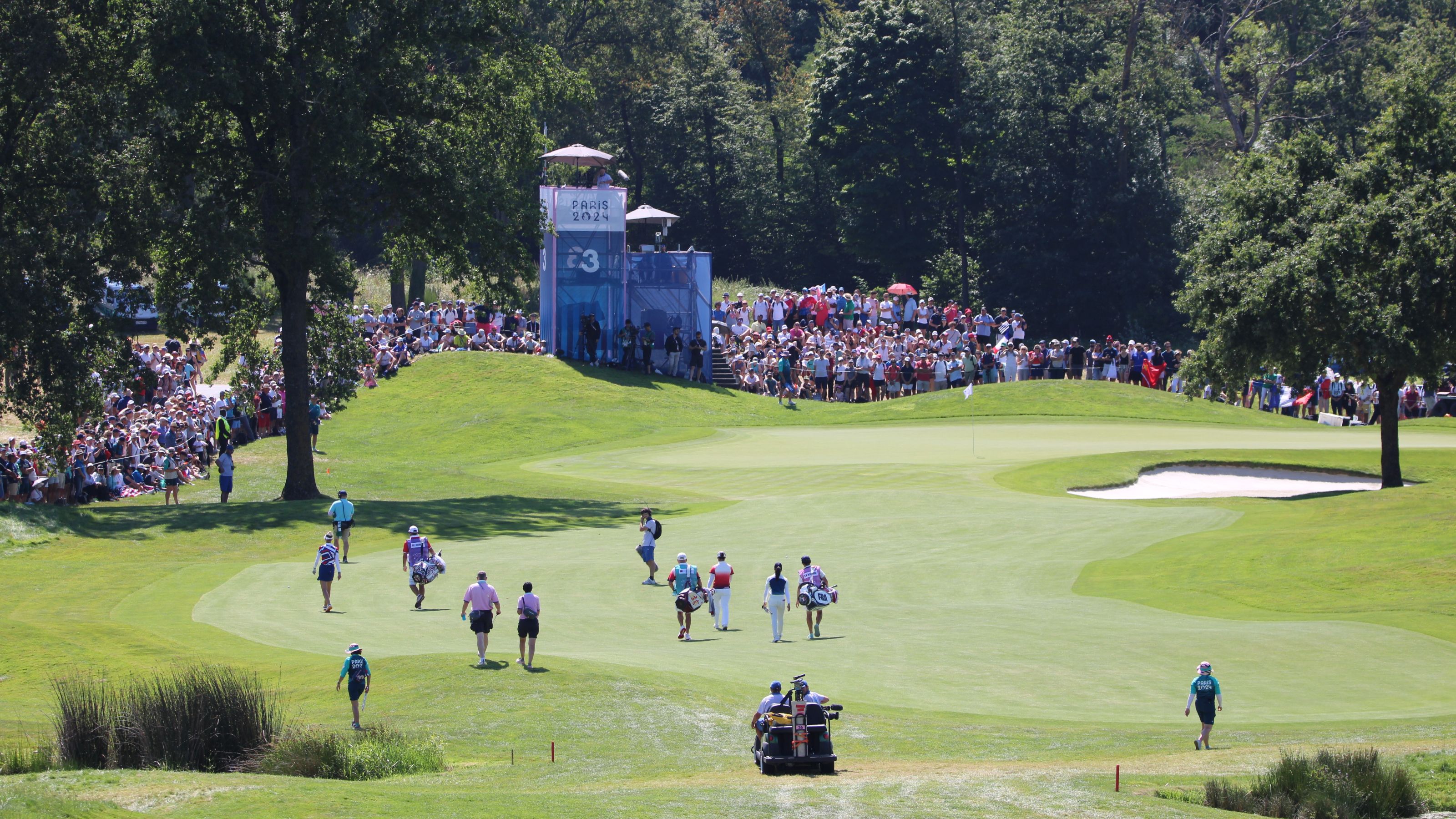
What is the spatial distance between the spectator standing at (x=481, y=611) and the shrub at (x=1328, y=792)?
1187 centimetres

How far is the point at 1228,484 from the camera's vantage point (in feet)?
148

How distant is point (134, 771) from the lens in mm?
16000

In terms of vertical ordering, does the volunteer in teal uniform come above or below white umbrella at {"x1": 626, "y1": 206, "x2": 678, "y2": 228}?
below

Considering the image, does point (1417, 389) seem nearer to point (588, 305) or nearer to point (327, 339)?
point (588, 305)

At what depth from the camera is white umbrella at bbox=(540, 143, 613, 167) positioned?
66125 mm

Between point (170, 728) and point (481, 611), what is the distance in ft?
22.5

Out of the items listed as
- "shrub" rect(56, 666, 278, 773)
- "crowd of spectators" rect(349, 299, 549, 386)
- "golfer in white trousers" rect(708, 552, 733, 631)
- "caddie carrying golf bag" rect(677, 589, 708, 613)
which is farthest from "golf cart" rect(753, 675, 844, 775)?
"crowd of spectators" rect(349, 299, 549, 386)

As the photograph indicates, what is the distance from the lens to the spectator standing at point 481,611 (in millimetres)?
23750

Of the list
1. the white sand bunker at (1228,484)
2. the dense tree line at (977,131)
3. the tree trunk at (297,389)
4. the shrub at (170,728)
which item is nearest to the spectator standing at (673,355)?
the dense tree line at (977,131)

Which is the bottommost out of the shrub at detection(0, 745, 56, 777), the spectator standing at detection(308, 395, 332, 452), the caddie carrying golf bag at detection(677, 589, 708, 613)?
the shrub at detection(0, 745, 56, 777)

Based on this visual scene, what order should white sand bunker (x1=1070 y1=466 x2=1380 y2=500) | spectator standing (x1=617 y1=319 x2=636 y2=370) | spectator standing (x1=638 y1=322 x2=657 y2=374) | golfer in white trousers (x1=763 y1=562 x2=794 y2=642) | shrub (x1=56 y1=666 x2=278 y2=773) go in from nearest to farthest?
shrub (x1=56 y1=666 x2=278 y2=773)
golfer in white trousers (x1=763 y1=562 x2=794 y2=642)
white sand bunker (x1=1070 y1=466 x2=1380 y2=500)
spectator standing (x1=638 y1=322 x2=657 y2=374)
spectator standing (x1=617 y1=319 x2=636 y2=370)

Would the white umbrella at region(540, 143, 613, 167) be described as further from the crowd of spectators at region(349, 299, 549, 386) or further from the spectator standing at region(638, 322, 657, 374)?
the spectator standing at region(638, 322, 657, 374)

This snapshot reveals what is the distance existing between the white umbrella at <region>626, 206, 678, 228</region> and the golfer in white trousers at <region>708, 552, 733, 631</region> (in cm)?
4276

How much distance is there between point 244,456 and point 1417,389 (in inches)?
1773
